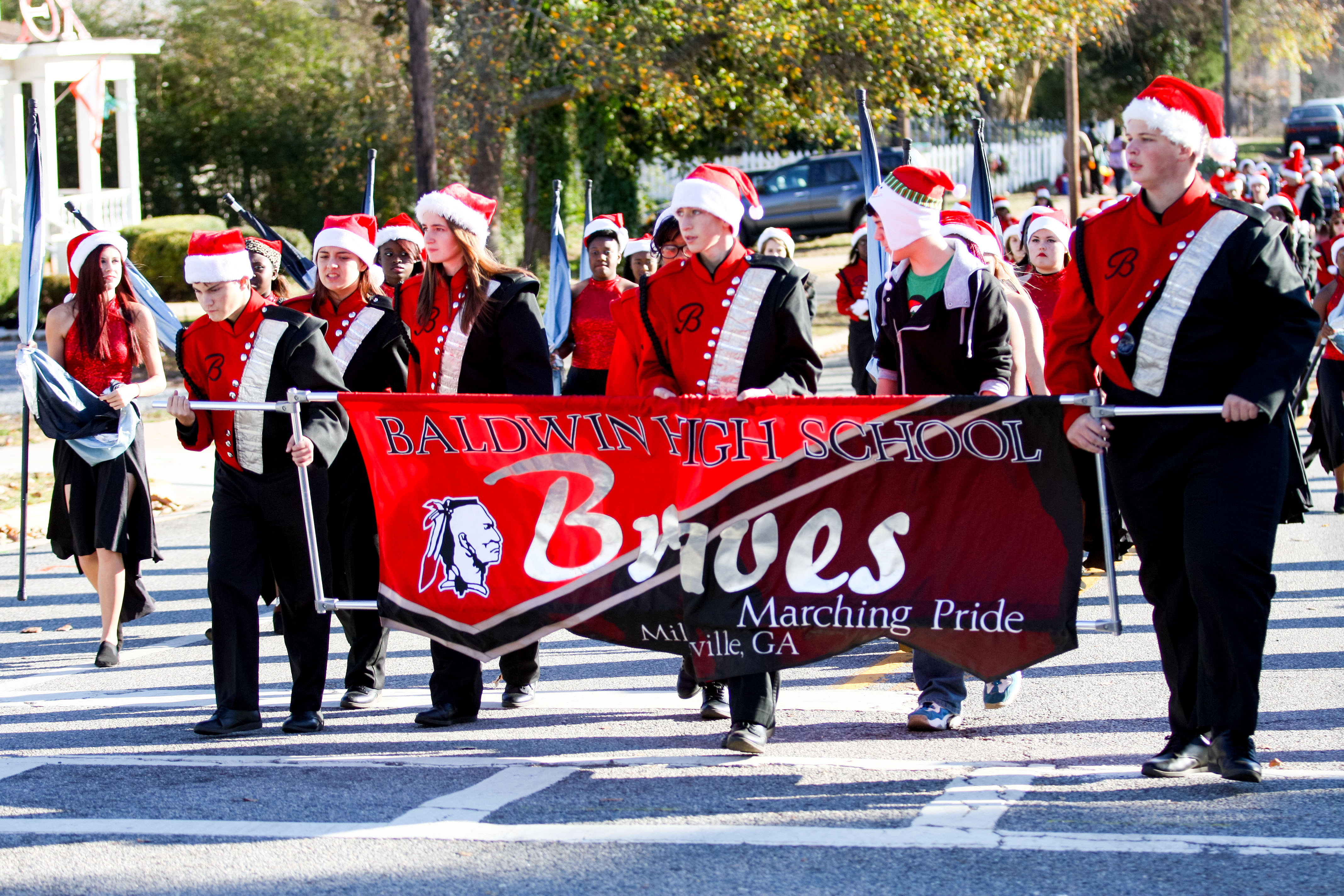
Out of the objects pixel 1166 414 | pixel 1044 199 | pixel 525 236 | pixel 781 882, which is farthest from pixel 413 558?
pixel 525 236

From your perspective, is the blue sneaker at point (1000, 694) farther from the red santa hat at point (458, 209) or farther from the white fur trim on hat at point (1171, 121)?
the red santa hat at point (458, 209)

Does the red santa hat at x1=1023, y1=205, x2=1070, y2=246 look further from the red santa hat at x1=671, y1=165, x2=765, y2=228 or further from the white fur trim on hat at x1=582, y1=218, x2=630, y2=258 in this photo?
the red santa hat at x1=671, y1=165, x2=765, y2=228

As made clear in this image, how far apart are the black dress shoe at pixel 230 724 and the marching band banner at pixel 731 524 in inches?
29.5

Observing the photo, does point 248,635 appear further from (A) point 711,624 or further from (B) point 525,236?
(B) point 525,236

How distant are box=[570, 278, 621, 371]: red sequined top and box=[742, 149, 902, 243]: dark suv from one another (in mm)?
21643

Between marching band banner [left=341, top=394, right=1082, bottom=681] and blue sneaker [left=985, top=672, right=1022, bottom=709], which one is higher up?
marching band banner [left=341, top=394, right=1082, bottom=681]

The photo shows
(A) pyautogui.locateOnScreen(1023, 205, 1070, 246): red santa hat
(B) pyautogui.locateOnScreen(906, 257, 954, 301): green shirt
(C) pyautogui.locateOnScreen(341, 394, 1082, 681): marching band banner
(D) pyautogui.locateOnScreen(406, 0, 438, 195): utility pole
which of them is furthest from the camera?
(D) pyautogui.locateOnScreen(406, 0, 438, 195): utility pole

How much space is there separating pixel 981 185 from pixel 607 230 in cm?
245

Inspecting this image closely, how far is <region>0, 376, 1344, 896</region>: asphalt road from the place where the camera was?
4355 mm

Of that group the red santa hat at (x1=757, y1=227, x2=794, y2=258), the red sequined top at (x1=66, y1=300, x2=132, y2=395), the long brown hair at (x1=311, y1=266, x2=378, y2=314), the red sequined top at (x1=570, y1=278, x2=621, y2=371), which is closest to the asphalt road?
the red sequined top at (x1=66, y1=300, x2=132, y2=395)

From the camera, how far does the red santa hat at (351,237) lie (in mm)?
6848

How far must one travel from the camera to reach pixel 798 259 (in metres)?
30.0

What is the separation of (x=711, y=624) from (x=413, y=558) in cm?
114

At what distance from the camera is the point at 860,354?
12.0m
